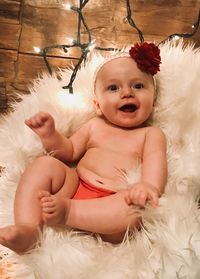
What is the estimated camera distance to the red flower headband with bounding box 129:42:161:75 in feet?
4.00

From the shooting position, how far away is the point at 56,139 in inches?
45.9

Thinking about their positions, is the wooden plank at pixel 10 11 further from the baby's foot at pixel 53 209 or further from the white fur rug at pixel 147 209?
the baby's foot at pixel 53 209

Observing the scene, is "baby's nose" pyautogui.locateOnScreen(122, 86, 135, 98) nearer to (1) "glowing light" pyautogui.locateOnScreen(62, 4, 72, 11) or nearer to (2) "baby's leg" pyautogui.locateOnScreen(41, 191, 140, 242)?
(2) "baby's leg" pyautogui.locateOnScreen(41, 191, 140, 242)

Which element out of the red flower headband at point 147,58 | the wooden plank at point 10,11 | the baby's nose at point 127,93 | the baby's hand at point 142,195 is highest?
the wooden plank at point 10,11

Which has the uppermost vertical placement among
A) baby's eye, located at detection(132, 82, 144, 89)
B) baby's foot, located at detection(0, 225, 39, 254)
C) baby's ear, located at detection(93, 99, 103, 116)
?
baby's eye, located at detection(132, 82, 144, 89)

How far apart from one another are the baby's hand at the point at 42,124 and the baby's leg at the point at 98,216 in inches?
8.7

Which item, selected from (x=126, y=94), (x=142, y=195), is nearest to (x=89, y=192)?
(x=142, y=195)

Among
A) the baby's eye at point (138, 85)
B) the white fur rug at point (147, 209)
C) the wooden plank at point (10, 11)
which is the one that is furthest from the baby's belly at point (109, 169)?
the wooden plank at point (10, 11)

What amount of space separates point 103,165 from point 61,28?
81 cm

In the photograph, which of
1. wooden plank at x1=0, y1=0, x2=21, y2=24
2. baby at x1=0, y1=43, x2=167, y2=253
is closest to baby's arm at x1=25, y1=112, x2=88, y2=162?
baby at x1=0, y1=43, x2=167, y2=253

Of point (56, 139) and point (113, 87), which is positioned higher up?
point (113, 87)

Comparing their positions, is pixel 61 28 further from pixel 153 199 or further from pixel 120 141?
pixel 153 199

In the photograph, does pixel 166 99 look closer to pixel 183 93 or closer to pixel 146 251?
pixel 183 93

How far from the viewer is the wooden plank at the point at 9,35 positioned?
1694 millimetres
